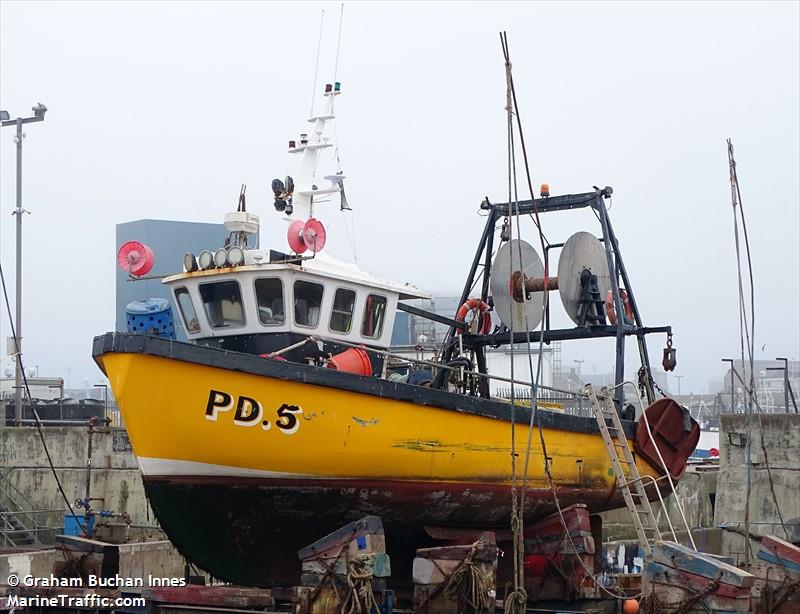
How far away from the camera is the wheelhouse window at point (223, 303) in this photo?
11.2 metres

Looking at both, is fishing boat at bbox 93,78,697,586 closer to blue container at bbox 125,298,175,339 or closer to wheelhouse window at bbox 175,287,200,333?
wheelhouse window at bbox 175,287,200,333

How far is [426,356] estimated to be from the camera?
17406mm

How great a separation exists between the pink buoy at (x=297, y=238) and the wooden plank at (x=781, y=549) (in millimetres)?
5334

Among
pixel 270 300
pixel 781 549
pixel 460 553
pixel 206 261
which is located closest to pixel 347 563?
pixel 460 553

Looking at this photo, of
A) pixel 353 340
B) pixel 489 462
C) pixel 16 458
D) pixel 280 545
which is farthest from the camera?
pixel 16 458

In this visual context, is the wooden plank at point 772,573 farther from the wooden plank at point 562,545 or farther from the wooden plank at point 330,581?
the wooden plank at point 330,581

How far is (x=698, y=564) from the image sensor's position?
30.5 feet

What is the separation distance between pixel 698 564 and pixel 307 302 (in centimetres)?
454

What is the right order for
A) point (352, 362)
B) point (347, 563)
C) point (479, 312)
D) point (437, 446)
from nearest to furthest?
point (347, 563) → point (437, 446) → point (352, 362) → point (479, 312)

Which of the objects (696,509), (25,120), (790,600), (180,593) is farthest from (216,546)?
(25,120)

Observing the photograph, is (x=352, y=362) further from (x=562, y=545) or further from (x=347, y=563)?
(x=562, y=545)

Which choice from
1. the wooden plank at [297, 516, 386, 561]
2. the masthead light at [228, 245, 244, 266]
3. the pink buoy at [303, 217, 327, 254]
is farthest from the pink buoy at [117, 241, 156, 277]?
the wooden plank at [297, 516, 386, 561]

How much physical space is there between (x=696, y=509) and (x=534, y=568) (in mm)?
6700

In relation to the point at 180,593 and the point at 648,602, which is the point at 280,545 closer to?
the point at 180,593
